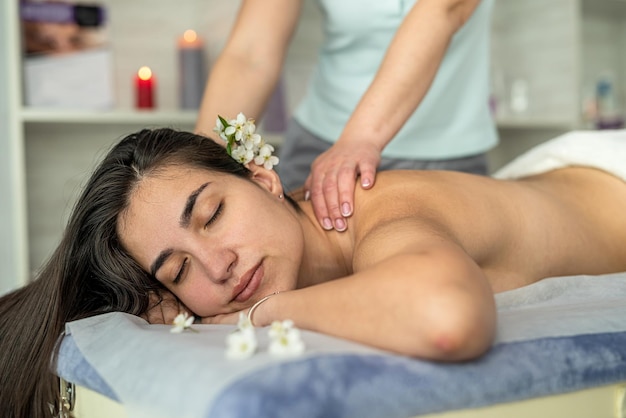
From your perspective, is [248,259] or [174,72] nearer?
[248,259]

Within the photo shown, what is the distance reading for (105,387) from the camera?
1107mm

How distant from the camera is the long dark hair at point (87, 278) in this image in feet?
4.68

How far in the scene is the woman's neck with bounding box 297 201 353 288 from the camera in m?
1.62

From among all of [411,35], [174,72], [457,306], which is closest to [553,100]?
[174,72]

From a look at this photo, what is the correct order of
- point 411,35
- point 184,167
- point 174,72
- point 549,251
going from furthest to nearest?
point 174,72 → point 411,35 → point 549,251 → point 184,167

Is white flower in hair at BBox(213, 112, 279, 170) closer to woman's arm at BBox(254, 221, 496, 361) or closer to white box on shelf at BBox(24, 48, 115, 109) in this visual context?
woman's arm at BBox(254, 221, 496, 361)

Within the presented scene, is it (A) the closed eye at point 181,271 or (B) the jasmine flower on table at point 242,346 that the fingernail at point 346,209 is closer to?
(A) the closed eye at point 181,271

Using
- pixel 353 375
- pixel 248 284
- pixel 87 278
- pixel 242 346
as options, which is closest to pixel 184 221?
pixel 248 284

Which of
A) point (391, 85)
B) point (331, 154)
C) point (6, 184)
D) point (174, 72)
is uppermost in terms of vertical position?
point (391, 85)

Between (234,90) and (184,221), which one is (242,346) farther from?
(234,90)

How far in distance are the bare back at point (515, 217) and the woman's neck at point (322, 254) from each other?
6 centimetres

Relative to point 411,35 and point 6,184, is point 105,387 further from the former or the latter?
point 6,184

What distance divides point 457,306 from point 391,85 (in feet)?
2.85

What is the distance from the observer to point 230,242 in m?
1.41
